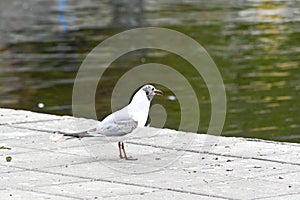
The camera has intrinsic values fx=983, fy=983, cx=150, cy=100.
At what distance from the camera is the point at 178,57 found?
69.4 feet

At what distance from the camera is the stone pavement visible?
8.33m

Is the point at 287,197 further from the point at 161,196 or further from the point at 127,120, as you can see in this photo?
the point at 127,120

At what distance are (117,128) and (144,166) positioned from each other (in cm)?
45

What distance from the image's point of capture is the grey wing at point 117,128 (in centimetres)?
945

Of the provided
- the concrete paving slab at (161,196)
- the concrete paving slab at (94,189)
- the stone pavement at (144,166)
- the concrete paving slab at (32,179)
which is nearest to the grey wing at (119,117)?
the stone pavement at (144,166)

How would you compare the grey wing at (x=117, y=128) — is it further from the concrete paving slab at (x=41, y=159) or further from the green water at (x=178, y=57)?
the green water at (x=178, y=57)

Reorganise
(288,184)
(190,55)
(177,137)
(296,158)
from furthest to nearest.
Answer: (190,55) < (177,137) < (296,158) < (288,184)

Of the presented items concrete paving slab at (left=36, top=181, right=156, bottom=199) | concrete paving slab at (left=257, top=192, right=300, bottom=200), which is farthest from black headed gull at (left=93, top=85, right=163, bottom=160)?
concrete paving slab at (left=257, top=192, right=300, bottom=200)

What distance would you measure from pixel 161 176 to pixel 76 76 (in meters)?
9.78

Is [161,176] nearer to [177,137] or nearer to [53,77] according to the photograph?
[177,137]

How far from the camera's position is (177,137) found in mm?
11023

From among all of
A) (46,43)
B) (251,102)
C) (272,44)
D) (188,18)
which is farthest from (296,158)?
(188,18)

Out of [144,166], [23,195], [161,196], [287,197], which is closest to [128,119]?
[144,166]

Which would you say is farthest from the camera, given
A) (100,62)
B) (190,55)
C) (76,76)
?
(190,55)
